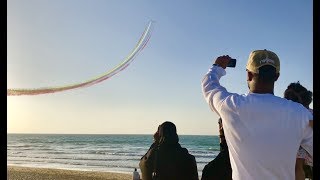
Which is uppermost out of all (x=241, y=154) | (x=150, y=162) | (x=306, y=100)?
(x=306, y=100)

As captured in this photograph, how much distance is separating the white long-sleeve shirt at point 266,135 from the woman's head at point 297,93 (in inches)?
52.0

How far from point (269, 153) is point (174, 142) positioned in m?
2.55

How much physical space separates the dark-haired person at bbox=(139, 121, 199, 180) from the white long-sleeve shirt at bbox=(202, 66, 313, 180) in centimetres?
233

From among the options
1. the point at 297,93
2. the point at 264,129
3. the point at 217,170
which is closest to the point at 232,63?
the point at 264,129

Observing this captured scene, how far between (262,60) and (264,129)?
1.29ft

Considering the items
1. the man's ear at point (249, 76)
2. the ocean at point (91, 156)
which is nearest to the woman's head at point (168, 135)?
the man's ear at point (249, 76)

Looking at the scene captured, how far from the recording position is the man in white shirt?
250cm

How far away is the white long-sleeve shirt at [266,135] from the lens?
250 centimetres

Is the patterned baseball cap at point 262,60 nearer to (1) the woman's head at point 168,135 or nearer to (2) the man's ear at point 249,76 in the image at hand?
(2) the man's ear at point 249,76

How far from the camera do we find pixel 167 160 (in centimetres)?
491

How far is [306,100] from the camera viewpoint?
3.90 meters
